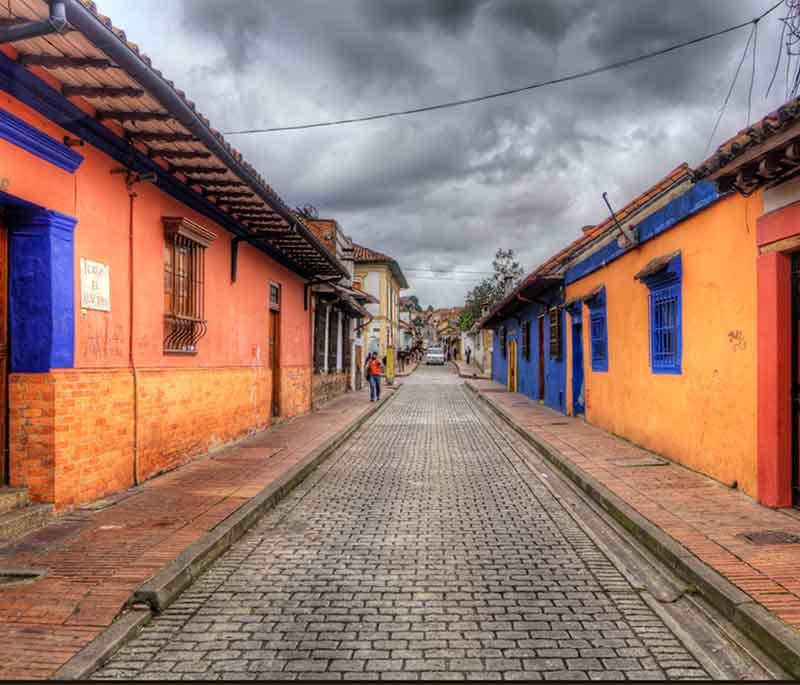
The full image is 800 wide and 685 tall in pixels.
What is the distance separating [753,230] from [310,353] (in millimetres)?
12177

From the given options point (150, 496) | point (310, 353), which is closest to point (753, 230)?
point (150, 496)

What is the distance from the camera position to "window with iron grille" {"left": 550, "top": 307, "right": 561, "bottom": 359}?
16.6 meters

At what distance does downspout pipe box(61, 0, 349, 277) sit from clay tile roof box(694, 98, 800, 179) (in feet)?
15.3

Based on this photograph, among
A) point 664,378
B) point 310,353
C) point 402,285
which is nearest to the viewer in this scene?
point 664,378

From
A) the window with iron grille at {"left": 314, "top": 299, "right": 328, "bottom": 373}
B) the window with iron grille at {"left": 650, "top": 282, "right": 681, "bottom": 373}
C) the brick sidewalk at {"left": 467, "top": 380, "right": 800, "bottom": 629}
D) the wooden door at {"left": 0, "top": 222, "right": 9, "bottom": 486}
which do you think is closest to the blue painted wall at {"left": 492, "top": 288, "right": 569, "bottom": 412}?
the brick sidewalk at {"left": 467, "top": 380, "right": 800, "bottom": 629}

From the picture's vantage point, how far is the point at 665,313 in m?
9.11

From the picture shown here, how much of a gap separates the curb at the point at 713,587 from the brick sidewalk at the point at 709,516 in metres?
0.07

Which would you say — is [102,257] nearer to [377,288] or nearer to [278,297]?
[278,297]

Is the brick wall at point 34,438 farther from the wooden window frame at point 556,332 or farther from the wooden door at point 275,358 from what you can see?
the wooden window frame at point 556,332

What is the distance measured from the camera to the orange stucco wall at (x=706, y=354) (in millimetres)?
6629

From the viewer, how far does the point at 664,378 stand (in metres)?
9.09

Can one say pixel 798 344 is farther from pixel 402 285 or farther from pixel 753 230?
pixel 402 285

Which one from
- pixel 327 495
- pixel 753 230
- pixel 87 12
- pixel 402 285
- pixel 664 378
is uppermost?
pixel 402 285

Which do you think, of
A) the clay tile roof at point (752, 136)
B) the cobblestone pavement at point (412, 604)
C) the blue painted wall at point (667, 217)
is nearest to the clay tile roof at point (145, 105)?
the cobblestone pavement at point (412, 604)
